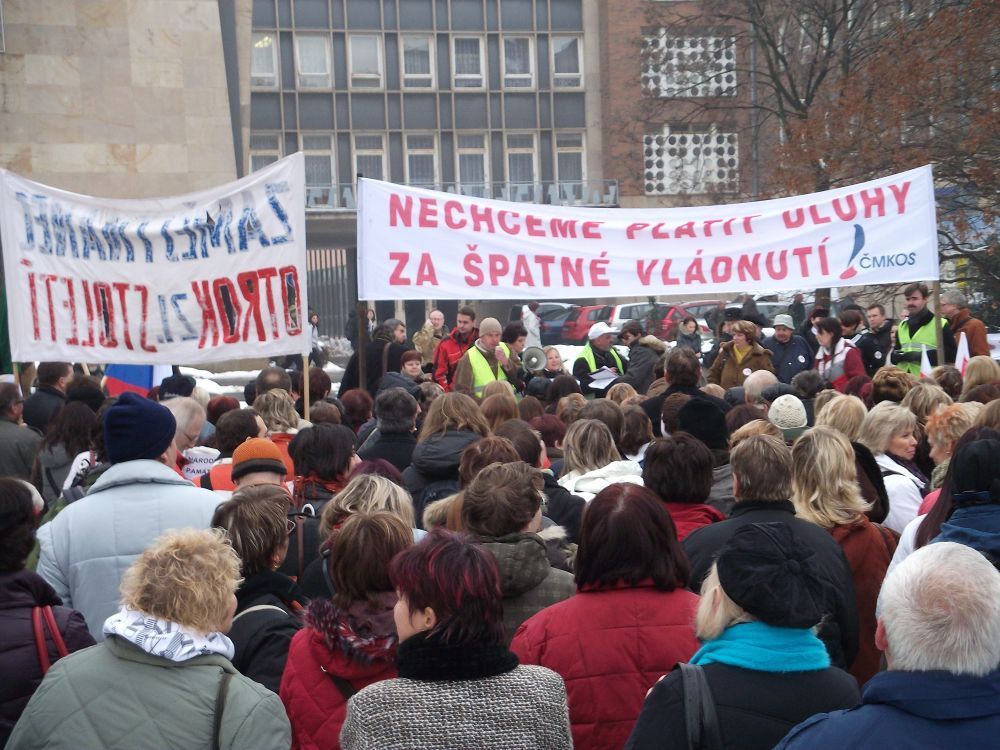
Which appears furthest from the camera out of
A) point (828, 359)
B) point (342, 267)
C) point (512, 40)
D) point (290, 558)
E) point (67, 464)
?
point (512, 40)

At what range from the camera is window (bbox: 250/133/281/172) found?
4424 centimetres

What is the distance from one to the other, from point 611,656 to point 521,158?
143 ft

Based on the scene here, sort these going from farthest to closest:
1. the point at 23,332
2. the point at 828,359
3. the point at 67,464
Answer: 1. the point at 828,359
2. the point at 23,332
3. the point at 67,464

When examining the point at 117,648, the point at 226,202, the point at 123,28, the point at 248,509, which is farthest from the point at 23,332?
the point at 123,28

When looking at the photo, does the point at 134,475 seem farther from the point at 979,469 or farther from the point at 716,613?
the point at 979,469

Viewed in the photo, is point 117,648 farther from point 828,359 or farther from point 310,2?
point 310,2

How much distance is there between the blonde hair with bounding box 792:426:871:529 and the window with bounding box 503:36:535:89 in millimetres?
42081

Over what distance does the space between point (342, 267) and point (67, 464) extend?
35.2 m

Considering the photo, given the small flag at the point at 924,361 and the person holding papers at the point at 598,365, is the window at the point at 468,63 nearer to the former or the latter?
the person holding papers at the point at 598,365

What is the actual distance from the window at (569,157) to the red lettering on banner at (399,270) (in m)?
36.8

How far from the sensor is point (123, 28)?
54.4ft

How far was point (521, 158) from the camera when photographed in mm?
45938

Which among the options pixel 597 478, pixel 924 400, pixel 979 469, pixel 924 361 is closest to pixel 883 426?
pixel 924 400

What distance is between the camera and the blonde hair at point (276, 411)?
7.13 metres
